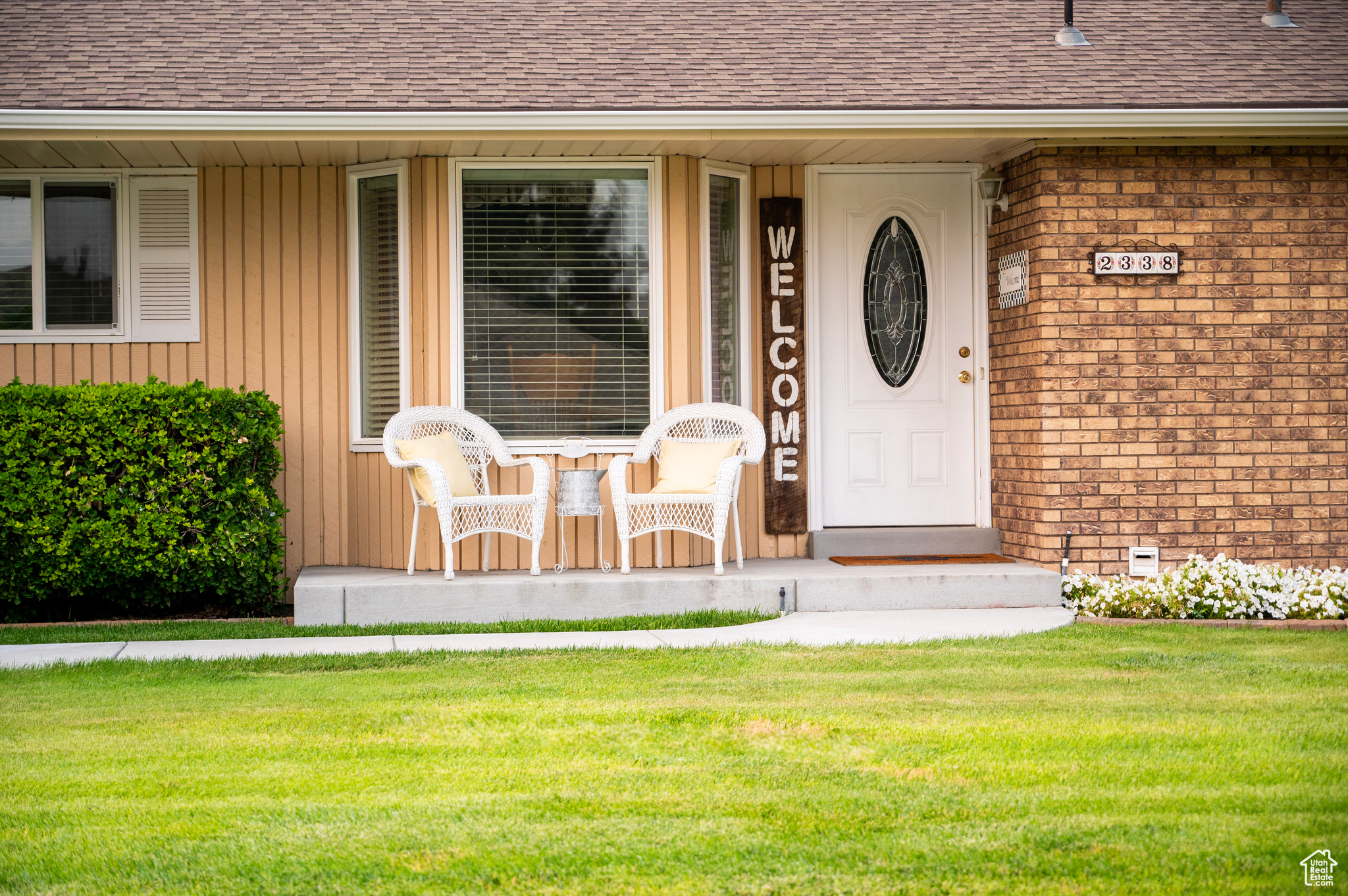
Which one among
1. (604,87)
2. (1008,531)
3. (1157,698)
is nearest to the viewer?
(1157,698)

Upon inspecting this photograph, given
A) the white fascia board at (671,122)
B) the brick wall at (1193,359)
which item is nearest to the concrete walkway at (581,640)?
the brick wall at (1193,359)

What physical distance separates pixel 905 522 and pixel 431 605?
3191mm

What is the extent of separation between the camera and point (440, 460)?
7.08 m

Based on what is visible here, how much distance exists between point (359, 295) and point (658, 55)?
2.34m

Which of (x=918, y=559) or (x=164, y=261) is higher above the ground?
(x=164, y=261)

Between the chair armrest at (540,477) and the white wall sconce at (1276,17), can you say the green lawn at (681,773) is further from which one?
the white wall sconce at (1276,17)

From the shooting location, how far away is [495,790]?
3607 millimetres

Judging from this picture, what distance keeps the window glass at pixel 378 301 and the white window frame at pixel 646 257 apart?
442 millimetres

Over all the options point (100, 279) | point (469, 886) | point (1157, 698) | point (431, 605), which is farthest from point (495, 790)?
point (100, 279)

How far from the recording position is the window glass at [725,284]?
7.82 metres

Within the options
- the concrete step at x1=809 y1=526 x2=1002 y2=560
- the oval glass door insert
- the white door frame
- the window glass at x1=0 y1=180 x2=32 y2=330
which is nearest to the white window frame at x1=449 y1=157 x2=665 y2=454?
the white door frame

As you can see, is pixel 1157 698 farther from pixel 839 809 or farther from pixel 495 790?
pixel 495 790

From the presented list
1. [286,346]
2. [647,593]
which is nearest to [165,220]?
[286,346]

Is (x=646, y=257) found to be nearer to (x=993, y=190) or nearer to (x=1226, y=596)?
(x=993, y=190)
